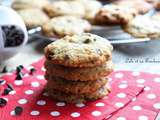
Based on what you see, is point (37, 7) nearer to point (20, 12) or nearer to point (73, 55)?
point (20, 12)

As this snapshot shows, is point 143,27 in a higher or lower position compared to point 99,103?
higher

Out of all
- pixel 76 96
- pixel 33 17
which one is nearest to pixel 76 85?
pixel 76 96

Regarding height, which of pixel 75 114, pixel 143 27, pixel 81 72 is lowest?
pixel 75 114

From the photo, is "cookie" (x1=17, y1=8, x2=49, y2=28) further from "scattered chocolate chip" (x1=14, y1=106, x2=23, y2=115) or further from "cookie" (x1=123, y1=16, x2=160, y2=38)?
"scattered chocolate chip" (x1=14, y1=106, x2=23, y2=115)

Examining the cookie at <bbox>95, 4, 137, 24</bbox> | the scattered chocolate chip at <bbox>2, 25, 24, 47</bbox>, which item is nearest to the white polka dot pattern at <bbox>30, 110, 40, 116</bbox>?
the scattered chocolate chip at <bbox>2, 25, 24, 47</bbox>

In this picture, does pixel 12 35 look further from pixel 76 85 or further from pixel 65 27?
pixel 76 85

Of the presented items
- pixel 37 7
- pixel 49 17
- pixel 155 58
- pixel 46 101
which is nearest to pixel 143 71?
pixel 155 58
